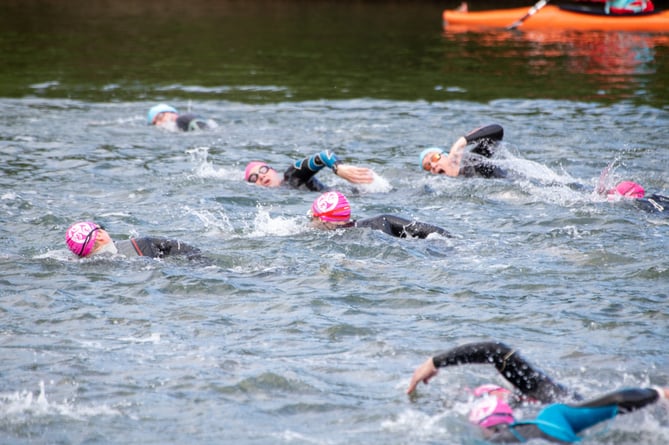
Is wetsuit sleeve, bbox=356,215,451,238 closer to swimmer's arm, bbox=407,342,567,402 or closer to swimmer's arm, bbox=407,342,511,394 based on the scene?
swimmer's arm, bbox=407,342,567,402

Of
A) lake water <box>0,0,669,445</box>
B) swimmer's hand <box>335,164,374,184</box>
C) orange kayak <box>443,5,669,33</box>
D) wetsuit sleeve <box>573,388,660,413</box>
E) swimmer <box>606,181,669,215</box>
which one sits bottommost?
lake water <box>0,0,669,445</box>

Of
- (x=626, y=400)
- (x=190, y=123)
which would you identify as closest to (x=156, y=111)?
(x=190, y=123)

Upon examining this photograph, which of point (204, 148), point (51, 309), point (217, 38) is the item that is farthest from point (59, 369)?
point (217, 38)

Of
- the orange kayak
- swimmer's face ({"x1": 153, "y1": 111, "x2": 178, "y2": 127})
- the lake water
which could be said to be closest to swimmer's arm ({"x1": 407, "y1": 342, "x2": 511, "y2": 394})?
the lake water

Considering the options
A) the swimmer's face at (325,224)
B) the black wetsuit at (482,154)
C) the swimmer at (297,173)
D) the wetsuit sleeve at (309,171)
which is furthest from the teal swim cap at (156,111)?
the swimmer's face at (325,224)

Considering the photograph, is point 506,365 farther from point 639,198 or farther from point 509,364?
point 639,198

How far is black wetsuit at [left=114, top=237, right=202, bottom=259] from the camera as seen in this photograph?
11016 millimetres

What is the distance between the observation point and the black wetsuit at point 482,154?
14.6 metres

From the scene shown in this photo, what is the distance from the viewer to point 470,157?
15031mm

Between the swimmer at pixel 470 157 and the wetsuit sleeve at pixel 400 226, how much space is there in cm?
338

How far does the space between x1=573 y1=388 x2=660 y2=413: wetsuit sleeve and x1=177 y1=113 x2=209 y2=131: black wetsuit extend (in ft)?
45.6

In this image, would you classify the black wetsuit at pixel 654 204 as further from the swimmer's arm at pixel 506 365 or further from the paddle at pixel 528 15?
the paddle at pixel 528 15

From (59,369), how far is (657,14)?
95.7ft

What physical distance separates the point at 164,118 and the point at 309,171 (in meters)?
6.38
